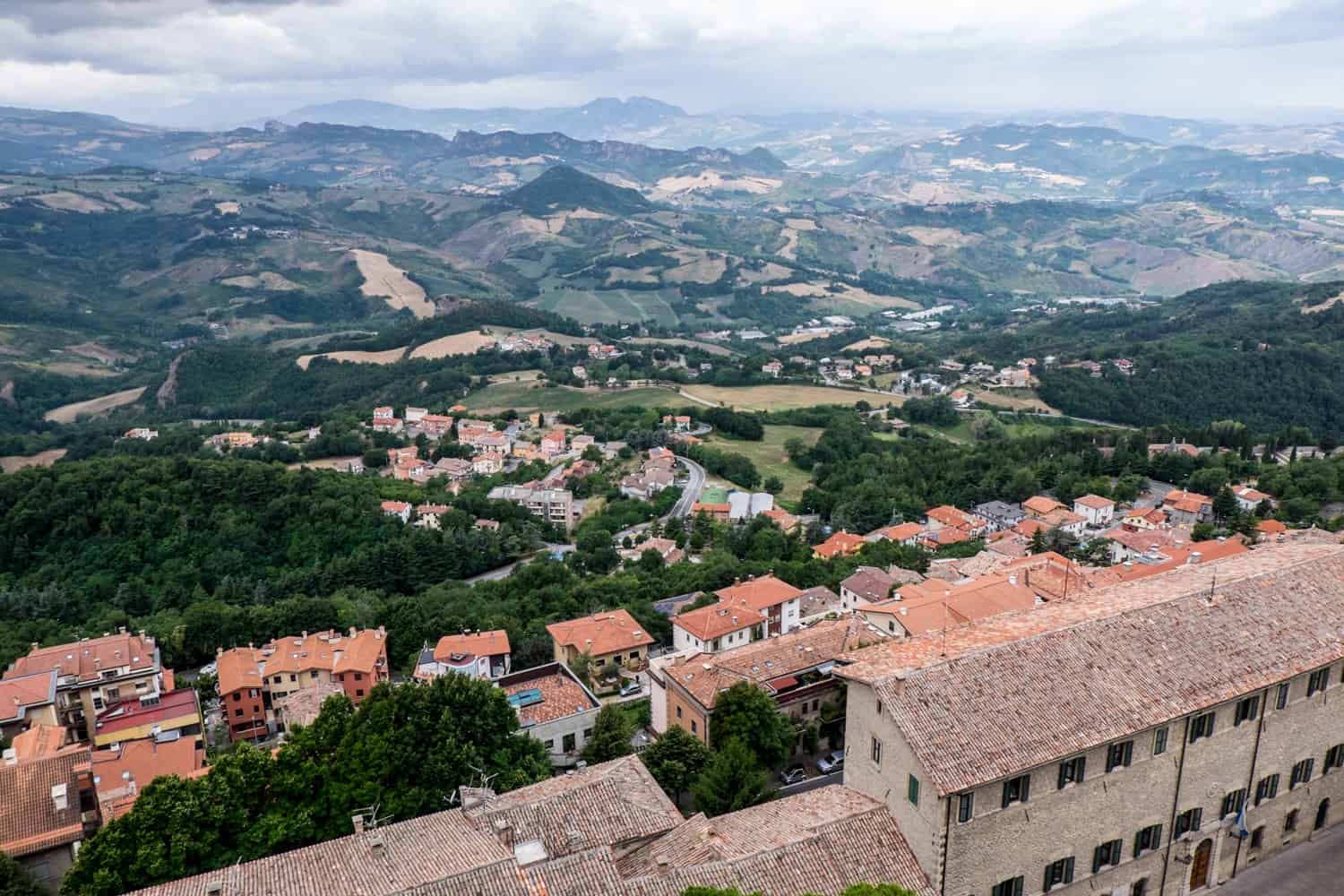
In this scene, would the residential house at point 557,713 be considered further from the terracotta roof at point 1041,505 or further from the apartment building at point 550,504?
the apartment building at point 550,504

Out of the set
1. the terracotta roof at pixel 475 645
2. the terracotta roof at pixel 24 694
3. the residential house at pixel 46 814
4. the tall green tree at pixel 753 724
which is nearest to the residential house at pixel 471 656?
the terracotta roof at pixel 475 645

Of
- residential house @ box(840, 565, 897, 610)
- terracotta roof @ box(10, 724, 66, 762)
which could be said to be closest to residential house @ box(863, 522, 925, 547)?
residential house @ box(840, 565, 897, 610)

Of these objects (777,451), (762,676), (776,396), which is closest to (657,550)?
(762,676)

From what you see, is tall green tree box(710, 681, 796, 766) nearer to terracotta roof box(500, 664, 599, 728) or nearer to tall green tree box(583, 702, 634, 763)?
tall green tree box(583, 702, 634, 763)

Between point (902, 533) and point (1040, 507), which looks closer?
point (902, 533)

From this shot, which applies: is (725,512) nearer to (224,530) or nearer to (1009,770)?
(224,530)

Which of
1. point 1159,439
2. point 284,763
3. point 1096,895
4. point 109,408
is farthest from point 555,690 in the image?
point 109,408

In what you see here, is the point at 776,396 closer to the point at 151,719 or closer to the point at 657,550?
the point at 657,550
